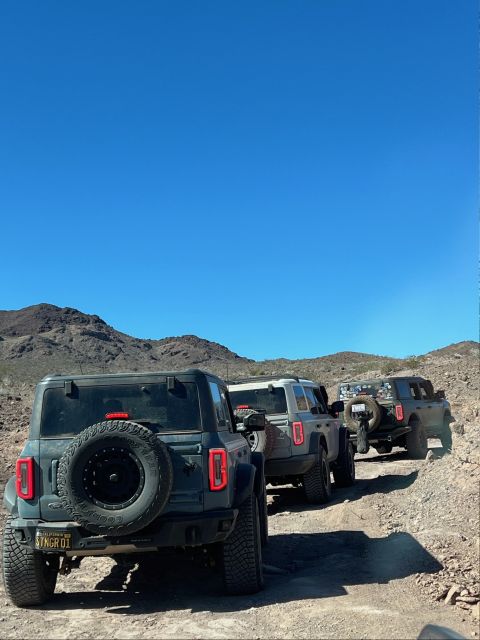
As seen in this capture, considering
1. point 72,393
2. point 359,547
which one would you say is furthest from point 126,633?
point 359,547

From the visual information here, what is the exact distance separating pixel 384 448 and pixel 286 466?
714cm

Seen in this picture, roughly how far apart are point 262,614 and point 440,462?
5.39 metres

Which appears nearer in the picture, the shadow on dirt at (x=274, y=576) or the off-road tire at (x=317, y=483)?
the shadow on dirt at (x=274, y=576)

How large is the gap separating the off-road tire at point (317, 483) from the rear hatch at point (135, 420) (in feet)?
16.5

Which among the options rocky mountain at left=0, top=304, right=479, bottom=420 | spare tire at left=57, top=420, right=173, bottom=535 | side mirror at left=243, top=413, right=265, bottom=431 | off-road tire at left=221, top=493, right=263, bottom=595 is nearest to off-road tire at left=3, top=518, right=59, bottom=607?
spare tire at left=57, top=420, right=173, bottom=535

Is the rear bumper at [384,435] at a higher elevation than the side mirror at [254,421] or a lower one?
lower

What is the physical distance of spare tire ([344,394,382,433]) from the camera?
14.1 m

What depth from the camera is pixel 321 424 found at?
11.2m

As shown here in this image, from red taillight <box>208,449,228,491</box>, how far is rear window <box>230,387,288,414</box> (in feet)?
15.4

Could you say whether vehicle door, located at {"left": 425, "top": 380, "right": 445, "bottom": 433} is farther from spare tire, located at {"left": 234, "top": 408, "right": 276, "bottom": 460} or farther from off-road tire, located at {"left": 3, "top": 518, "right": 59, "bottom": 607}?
off-road tire, located at {"left": 3, "top": 518, "right": 59, "bottom": 607}

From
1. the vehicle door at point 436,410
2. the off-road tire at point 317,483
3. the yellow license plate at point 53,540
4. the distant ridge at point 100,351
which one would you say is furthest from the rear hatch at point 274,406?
the distant ridge at point 100,351

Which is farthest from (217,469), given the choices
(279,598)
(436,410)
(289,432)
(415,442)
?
(436,410)

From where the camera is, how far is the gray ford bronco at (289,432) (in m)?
10.0

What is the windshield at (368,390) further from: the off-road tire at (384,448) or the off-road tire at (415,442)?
the off-road tire at (384,448)
